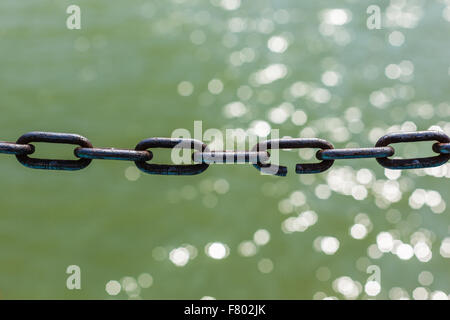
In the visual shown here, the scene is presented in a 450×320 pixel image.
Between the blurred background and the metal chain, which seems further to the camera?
the blurred background

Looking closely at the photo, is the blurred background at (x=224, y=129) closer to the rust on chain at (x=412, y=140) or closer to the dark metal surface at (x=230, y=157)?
the rust on chain at (x=412, y=140)

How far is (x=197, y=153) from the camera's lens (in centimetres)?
197

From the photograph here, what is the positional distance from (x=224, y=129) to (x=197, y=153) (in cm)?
316

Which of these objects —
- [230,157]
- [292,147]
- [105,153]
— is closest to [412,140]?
[292,147]

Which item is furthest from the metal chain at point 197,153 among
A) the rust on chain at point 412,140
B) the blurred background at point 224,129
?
the blurred background at point 224,129

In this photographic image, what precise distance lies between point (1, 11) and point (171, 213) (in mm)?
4241

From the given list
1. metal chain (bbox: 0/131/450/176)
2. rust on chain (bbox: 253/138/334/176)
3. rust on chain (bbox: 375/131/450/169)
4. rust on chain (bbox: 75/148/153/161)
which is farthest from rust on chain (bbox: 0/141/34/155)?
rust on chain (bbox: 375/131/450/169)

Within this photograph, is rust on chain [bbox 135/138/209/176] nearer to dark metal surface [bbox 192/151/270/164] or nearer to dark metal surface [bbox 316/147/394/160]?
dark metal surface [bbox 192/151/270/164]

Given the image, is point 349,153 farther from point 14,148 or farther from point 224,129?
point 224,129

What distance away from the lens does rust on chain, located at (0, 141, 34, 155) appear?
198 cm

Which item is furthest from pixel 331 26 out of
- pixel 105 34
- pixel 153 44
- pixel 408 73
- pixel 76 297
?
pixel 76 297

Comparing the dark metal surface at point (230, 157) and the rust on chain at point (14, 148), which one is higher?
the rust on chain at point (14, 148)

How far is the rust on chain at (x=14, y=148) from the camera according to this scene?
6.50ft

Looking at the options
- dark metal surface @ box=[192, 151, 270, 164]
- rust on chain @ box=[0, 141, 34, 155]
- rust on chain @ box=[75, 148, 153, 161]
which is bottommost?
dark metal surface @ box=[192, 151, 270, 164]
